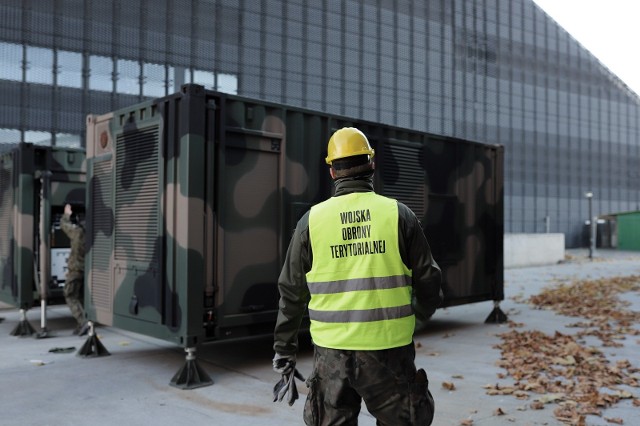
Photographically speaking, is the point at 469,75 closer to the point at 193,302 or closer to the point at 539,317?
the point at 539,317

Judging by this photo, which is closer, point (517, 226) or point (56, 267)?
point (56, 267)

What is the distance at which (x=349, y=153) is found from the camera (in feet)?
10.0

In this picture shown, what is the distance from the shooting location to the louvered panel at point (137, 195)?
6664 millimetres

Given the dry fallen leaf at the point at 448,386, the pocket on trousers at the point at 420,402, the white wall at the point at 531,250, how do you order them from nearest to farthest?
the pocket on trousers at the point at 420,402, the dry fallen leaf at the point at 448,386, the white wall at the point at 531,250

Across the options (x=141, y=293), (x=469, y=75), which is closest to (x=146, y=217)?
(x=141, y=293)

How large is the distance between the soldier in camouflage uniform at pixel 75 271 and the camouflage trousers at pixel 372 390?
7117 mm

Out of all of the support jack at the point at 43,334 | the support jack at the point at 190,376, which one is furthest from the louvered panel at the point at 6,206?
the support jack at the point at 190,376

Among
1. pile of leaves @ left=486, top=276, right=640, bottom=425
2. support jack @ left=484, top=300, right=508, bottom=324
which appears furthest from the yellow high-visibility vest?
support jack @ left=484, top=300, right=508, bottom=324

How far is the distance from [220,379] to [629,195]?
64190 mm

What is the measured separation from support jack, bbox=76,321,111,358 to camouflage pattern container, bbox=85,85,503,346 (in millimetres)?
249

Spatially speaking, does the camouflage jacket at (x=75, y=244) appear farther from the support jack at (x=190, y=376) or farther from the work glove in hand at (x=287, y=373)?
the work glove in hand at (x=287, y=373)

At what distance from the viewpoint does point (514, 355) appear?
7.45 meters

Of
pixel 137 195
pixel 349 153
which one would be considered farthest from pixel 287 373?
pixel 137 195

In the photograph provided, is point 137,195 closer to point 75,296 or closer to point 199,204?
point 199,204
